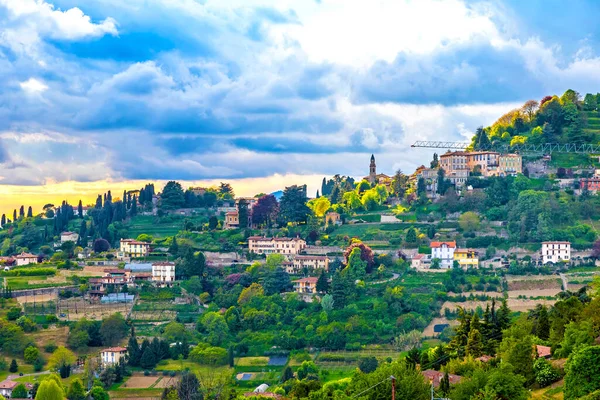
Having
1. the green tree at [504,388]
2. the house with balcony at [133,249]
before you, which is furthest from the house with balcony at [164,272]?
the green tree at [504,388]

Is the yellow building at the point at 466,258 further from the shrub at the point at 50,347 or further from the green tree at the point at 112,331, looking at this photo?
the shrub at the point at 50,347

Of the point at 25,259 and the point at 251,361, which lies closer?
the point at 251,361

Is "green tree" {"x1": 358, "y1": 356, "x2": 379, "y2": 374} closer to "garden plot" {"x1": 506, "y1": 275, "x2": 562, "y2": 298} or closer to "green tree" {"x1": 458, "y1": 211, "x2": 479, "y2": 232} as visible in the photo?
"garden plot" {"x1": 506, "y1": 275, "x2": 562, "y2": 298}

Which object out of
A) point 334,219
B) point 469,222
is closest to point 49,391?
point 469,222

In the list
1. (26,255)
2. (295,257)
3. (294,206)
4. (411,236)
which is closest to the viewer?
(411,236)

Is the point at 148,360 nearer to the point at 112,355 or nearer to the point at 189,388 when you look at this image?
the point at 112,355

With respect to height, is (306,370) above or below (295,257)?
below
